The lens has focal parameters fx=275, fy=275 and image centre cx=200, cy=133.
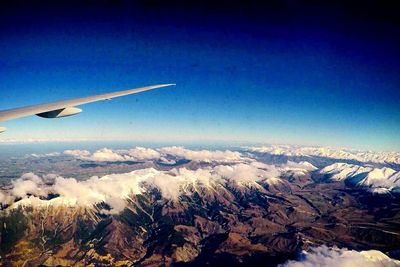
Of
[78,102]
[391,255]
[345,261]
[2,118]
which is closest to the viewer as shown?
[2,118]

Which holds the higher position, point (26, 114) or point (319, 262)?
point (26, 114)

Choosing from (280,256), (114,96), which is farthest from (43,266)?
(114,96)

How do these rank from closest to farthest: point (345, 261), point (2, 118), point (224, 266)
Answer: point (2, 118) → point (345, 261) → point (224, 266)

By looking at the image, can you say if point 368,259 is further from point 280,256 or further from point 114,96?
point 114,96

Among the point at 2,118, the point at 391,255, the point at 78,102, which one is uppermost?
the point at 78,102

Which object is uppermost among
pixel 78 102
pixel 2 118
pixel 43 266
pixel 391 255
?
pixel 78 102

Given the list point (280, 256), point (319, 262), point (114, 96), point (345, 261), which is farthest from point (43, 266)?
point (114, 96)

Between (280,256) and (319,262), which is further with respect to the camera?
(280,256)

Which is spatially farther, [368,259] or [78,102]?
[368,259]

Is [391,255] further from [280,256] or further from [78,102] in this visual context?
[78,102]

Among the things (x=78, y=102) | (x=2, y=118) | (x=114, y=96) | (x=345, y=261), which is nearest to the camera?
(x=2, y=118)
